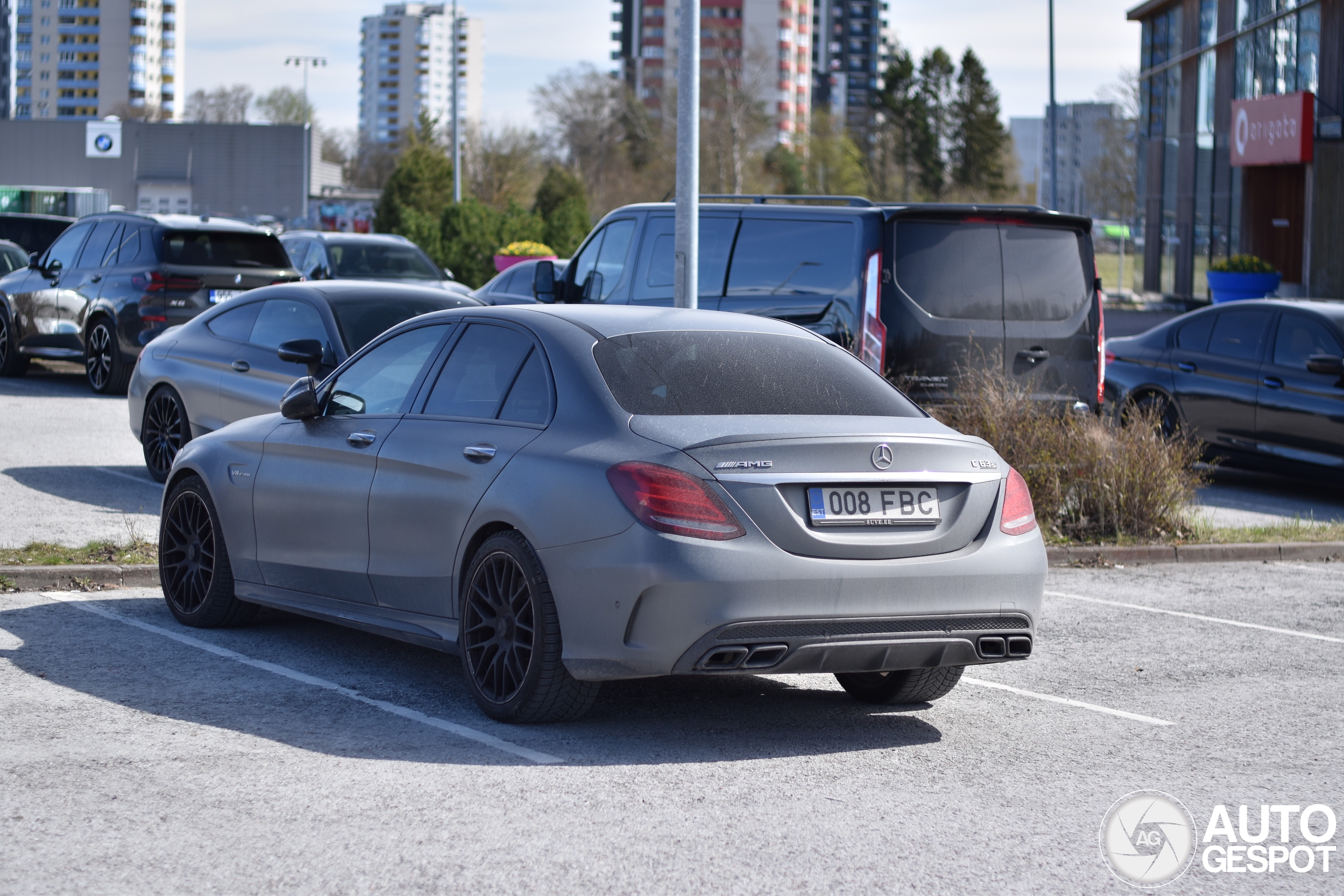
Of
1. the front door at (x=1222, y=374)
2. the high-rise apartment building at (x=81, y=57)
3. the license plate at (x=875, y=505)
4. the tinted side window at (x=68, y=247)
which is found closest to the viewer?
the license plate at (x=875, y=505)

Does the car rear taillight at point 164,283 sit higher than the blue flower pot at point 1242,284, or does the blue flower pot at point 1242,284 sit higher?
the blue flower pot at point 1242,284

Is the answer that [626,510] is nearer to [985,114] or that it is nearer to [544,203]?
[544,203]

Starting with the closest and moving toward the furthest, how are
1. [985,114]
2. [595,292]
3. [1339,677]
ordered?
1. [1339,677]
2. [595,292]
3. [985,114]

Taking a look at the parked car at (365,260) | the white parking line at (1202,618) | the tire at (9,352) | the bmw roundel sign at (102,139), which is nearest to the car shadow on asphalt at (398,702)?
the white parking line at (1202,618)

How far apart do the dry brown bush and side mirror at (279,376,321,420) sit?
492 centimetres

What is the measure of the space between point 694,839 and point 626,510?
119 centimetres

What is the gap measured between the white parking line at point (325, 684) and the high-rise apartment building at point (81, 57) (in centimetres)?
18351

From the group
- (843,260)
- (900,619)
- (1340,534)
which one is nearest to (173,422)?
(843,260)

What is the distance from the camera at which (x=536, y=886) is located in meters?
4.14

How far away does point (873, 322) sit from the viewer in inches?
423

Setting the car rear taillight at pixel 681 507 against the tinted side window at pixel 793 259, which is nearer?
the car rear taillight at pixel 681 507

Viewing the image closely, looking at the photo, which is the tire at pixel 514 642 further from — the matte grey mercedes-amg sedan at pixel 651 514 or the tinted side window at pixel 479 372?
the tinted side window at pixel 479 372

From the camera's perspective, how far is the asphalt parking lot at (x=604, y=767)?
4.32 meters

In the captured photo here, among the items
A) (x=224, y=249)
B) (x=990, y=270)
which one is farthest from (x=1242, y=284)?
(x=990, y=270)
